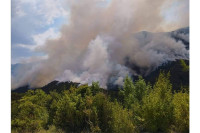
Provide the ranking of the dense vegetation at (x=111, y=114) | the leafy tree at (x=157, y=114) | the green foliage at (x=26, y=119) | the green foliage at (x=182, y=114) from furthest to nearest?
the green foliage at (x=26, y=119) → the leafy tree at (x=157, y=114) → the dense vegetation at (x=111, y=114) → the green foliage at (x=182, y=114)

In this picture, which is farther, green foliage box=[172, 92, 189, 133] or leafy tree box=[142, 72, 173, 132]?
leafy tree box=[142, 72, 173, 132]

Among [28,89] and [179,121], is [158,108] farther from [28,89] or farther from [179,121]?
[28,89]

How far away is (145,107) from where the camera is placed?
9.06 m

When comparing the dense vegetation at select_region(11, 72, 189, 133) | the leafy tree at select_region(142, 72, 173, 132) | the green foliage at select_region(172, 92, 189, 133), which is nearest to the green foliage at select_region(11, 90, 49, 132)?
the dense vegetation at select_region(11, 72, 189, 133)

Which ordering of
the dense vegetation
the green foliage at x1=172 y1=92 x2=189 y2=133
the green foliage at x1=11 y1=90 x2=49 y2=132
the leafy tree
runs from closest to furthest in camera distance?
the green foliage at x1=172 y1=92 x2=189 y2=133
the dense vegetation
the leafy tree
the green foliage at x1=11 y1=90 x2=49 y2=132

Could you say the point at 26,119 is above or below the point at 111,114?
below

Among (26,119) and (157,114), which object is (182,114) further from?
(26,119)

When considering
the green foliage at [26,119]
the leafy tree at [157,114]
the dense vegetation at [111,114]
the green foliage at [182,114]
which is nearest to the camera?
the green foliage at [182,114]

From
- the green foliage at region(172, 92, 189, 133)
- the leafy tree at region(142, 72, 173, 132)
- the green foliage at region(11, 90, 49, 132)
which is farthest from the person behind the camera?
the green foliage at region(11, 90, 49, 132)

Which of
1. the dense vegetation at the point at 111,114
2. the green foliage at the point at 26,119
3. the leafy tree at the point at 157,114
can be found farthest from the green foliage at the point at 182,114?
the green foliage at the point at 26,119

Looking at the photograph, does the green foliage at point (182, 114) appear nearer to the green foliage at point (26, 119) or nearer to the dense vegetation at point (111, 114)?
the dense vegetation at point (111, 114)

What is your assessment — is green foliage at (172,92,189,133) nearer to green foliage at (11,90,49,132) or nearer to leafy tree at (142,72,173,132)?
leafy tree at (142,72,173,132)

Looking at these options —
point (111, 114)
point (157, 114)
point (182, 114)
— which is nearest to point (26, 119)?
point (111, 114)

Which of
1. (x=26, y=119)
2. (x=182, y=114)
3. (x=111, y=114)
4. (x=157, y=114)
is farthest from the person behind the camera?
(x=26, y=119)
